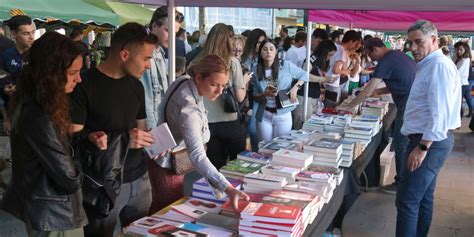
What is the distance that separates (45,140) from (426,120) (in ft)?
7.28

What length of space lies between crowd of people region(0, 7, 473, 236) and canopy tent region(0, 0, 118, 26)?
4.48 metres

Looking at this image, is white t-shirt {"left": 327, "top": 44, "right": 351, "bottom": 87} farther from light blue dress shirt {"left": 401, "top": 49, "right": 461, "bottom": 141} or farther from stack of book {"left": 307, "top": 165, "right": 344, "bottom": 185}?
stack of book {"left": 307, "top": 165, "right": 344, "bottom": 185}

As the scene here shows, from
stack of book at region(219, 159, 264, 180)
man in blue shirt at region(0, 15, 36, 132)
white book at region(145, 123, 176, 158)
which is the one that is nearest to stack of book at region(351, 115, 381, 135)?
stack of book at region(219, 159, 264, 180)

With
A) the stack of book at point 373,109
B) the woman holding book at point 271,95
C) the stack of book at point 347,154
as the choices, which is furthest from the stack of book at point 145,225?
the stack of book at point 373,109

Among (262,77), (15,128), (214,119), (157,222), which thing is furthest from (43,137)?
(262,77)

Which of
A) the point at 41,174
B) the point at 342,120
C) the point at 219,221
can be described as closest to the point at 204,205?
the point at 219,221

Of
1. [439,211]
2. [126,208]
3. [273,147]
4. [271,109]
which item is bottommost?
[439,211]

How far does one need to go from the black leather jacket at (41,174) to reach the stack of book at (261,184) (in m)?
0.87

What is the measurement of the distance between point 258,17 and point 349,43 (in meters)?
23.3

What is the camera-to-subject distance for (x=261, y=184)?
Result: 2.12 m

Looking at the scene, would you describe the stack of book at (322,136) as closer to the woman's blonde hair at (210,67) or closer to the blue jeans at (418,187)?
the blue jeans at (418,187)

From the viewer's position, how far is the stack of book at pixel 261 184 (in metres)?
2.12

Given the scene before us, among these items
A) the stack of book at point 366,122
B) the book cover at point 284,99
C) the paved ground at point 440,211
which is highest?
the book cover at point 284,99

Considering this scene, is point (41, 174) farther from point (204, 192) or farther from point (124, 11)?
point (124, 11)
